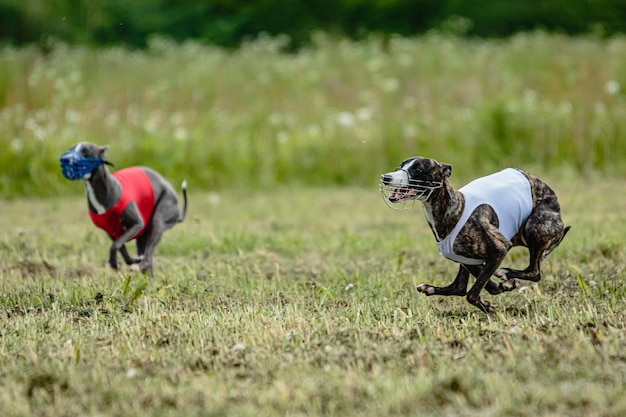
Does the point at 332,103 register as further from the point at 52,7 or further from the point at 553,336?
the point at 52,7

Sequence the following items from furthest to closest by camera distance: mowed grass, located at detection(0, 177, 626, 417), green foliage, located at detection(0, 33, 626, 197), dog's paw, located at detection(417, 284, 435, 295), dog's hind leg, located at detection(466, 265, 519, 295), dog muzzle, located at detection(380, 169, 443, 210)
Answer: green foliage, located at detection(0, 33, 626, 197) < dog's hind leg, located at detection(466, 265, 519, 295) < dog's paw, located at detection(417, 284, 435, 295) < dog muzzle, located at detection(380, 169, 443, 210) < mowed grass, located at detection(0, 177, 626, 417)

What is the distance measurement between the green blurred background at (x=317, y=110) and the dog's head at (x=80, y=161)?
5895 millimetres

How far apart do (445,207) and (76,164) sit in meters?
2.91

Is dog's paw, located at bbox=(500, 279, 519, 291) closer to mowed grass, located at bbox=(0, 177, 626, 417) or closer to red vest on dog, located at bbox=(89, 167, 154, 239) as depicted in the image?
mowed grass, located at bbox=(0, 177, 626, 417)

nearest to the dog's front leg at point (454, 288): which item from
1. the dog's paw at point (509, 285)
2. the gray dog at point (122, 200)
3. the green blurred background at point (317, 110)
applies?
the dog's paw at point (509, 285)

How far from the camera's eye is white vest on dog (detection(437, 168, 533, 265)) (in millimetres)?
5219

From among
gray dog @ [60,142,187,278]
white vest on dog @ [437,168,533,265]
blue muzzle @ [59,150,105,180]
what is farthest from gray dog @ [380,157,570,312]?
blue muzzle @ [59,150,105,180]

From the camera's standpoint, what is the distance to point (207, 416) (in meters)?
3.53

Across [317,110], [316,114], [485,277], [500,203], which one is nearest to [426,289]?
[485,277]

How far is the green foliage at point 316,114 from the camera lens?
12.9 m

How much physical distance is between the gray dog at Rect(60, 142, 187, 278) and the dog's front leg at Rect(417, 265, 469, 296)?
233cm

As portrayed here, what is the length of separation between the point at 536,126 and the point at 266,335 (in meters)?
9.28

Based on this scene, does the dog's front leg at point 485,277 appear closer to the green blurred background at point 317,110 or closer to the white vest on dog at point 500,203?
the white vest on dog at point 500,203

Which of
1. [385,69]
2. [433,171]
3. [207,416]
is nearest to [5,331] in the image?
[207,416]
